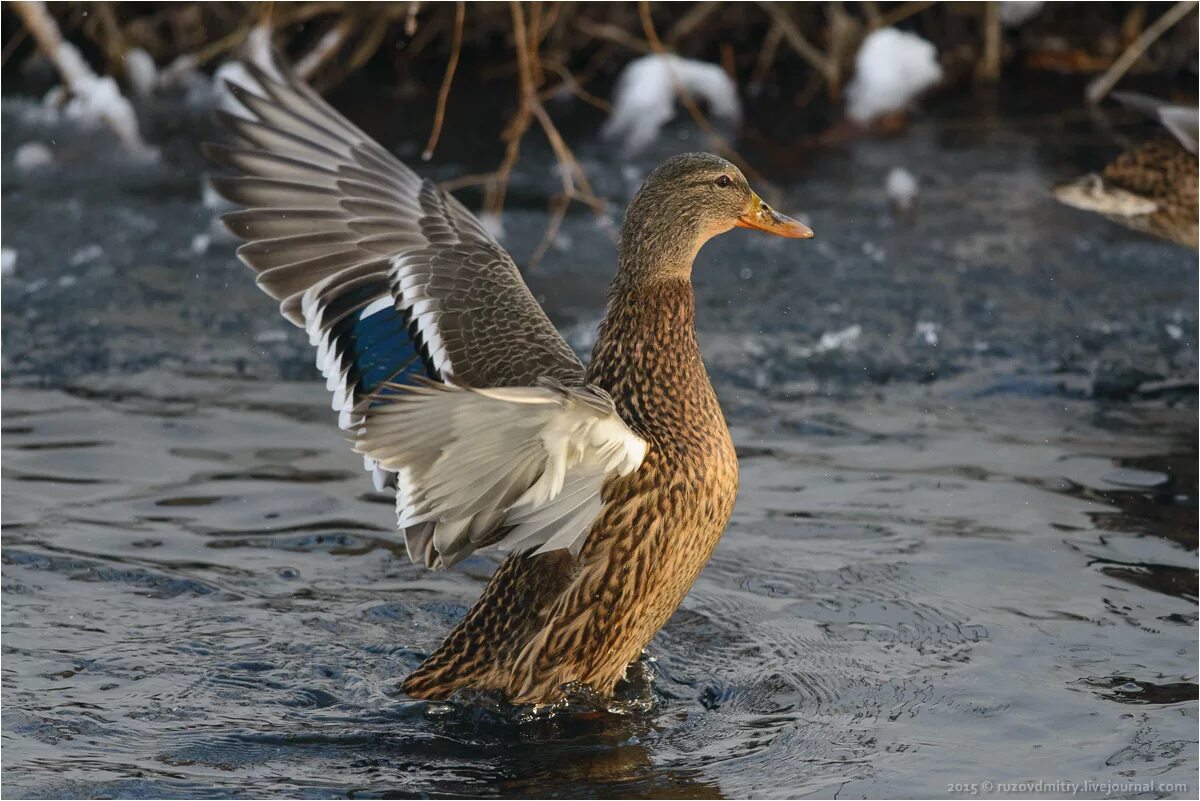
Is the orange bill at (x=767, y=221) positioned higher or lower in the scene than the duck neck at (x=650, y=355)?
higher

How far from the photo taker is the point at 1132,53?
748cm

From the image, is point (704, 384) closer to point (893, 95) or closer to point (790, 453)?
point (790, 453)

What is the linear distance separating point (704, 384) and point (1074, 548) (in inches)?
57.0

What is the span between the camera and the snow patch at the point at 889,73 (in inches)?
316

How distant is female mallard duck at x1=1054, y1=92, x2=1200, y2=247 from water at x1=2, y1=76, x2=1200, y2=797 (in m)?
0.33

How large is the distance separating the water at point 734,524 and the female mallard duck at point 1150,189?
0.33 m

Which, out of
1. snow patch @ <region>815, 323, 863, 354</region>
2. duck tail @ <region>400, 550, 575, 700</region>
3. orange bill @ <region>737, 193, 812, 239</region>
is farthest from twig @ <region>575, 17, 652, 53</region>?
duck tail @ <region>400, 550, 575, 700</region>

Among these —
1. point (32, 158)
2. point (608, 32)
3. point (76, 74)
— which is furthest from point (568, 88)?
point (32, 158)

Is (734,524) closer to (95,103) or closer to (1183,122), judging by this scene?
(1183,122)

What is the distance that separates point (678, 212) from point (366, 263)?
943 millimetres

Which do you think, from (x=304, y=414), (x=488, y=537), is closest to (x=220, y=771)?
(x=488, y=537)

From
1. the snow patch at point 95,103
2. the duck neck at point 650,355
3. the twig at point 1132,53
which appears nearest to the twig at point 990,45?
the twig at point 1132,53

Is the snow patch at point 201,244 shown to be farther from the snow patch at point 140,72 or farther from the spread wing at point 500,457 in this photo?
the spread wing at point 500,457

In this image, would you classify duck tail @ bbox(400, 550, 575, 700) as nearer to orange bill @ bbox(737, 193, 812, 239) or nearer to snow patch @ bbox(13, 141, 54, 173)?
orange bill @ bbox(737, 193, 812, 239)
